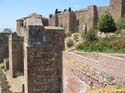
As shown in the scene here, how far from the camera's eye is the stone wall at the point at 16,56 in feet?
47.3

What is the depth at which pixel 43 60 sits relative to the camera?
340 inches

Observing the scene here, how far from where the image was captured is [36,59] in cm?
853

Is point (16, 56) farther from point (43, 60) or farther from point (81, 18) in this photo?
point (81, 18)

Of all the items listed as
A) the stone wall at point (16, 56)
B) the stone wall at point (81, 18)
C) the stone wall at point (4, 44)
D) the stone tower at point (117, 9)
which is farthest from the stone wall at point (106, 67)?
the stone wall at point (81, 18)

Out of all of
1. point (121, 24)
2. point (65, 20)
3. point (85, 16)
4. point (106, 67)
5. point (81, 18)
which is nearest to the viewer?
point (106, 67)

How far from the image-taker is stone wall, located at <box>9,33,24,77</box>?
14406mm

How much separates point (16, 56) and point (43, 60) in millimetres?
6636

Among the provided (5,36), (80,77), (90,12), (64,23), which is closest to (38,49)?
(80,77)

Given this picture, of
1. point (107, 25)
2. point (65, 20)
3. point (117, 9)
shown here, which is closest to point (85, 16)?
point (65, 20)

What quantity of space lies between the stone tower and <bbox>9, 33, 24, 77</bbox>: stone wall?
17119 millimetres

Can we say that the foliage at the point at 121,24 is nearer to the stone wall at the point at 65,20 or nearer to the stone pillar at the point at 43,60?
the stone wall at the point at 65,20

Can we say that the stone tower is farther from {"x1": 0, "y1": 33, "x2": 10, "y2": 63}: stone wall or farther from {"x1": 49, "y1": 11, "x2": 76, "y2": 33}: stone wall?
{"x1": 0, "y1": 33, "x2": 10, "y2": 63}: stone wall

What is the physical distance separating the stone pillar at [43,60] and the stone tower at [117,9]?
2197 cm

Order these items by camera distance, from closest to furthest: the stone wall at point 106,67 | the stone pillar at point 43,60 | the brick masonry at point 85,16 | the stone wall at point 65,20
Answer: the stone wall at point 106,67, the stone pillar at point 43,60, the brick masonry at point 85,16, the stone wall at point 65,20
